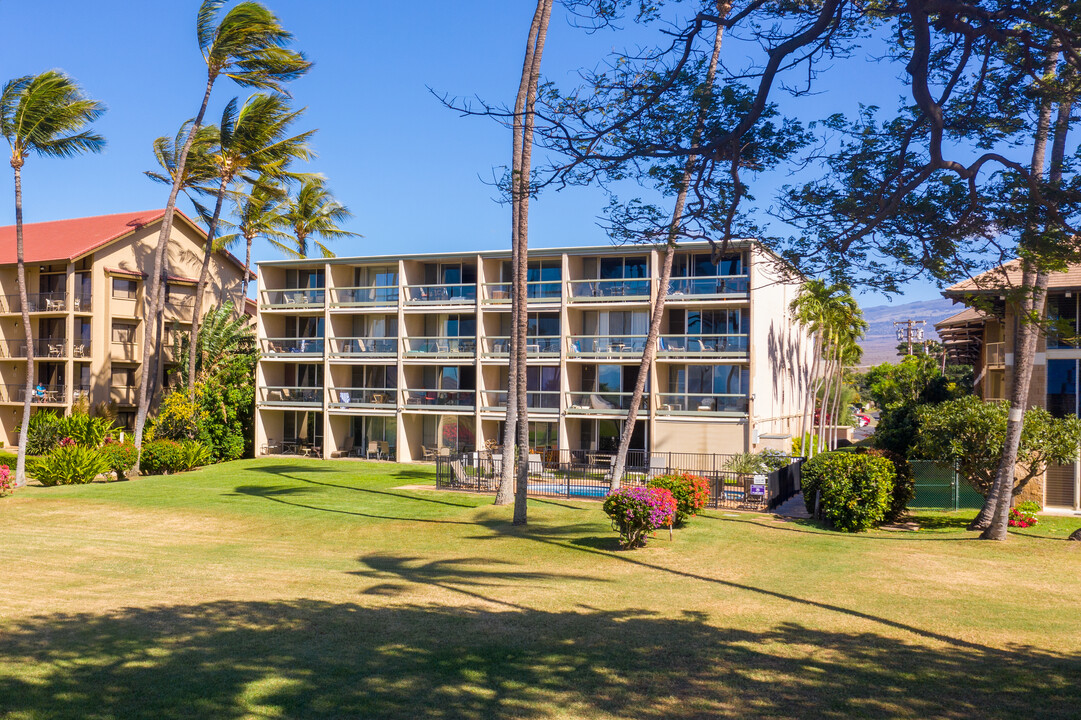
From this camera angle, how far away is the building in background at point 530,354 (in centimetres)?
3344

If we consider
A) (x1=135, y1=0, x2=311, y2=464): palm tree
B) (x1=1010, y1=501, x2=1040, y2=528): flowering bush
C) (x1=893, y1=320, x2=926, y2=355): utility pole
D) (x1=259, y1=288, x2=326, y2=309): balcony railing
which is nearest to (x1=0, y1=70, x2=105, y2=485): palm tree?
(x1=135, y1=0, x2=311, y2=464): palm tree

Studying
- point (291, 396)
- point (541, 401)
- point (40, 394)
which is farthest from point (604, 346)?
point (40, 394)

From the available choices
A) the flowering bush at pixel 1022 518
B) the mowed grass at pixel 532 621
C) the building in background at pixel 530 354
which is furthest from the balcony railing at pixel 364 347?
the flowering bush at pixel 1022 518

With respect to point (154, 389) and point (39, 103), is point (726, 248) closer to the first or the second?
point (39, 103)

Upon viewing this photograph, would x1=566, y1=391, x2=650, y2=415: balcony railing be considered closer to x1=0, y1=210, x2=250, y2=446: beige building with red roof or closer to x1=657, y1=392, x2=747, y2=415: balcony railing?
x1=657, y1=392, x2=747, y2=415: balcony railing

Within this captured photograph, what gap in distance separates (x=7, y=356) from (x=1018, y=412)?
4673cm

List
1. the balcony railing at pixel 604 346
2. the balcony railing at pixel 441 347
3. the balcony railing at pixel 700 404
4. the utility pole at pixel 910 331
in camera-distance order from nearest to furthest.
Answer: the balcony railing at pixel 700 404
the balcony railing at pixel 604 346
the balcony railing at pixel 441 347
the utility pole at pixel 910 331

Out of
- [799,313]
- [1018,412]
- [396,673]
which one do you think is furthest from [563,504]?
[799,313]

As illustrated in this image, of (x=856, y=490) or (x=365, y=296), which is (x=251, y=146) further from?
(x=856, y=490)

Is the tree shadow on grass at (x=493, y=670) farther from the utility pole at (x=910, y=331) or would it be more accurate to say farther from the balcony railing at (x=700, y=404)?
the utility pole at (x=910, y=331)

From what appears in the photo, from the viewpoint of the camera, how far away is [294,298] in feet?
139

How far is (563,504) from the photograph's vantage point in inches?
968

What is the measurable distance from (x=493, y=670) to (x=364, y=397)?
3267 centimetres

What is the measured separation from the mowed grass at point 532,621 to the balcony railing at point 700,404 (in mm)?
11704
